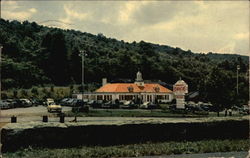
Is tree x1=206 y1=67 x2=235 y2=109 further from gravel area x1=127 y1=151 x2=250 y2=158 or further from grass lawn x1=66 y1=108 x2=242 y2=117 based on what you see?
gravel area x1=127 y1=151 x2=250 y2=158

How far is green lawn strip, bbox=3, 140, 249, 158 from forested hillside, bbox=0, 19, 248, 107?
8.44 metres

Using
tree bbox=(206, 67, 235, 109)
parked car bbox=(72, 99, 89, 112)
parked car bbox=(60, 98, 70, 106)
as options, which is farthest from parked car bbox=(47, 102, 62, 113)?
tree bbox=(206, 67, 235, 109)

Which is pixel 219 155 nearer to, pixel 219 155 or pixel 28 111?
pixel 219 155

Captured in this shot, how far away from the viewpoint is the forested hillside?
65.7ft

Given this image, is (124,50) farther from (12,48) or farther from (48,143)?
(48,143)

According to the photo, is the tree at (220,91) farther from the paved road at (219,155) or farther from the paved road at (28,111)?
the paved road at (219,155)

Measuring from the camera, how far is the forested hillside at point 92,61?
65.7ft

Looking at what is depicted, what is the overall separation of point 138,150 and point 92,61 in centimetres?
1289

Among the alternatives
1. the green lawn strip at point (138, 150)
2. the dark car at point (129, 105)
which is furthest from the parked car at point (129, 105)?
the green lawn strip at point (138, 150)

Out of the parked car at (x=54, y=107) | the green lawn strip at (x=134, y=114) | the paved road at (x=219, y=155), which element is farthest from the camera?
the parked car at (x=54, y=107)

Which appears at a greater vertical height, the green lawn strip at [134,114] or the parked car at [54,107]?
the parked car at [54,107]

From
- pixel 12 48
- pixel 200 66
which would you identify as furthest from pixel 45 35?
pixel 200 66

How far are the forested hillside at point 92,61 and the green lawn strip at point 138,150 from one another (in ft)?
27.7

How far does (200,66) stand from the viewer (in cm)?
2352
